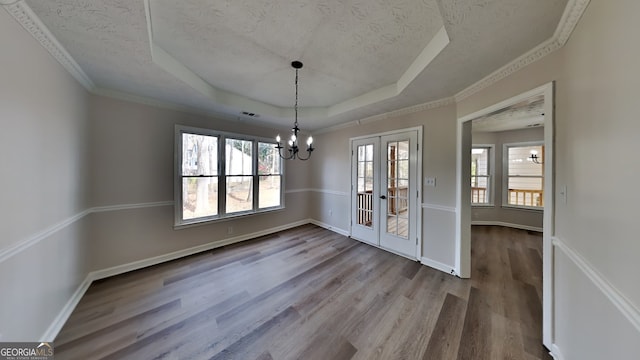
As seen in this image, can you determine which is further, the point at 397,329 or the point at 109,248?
the point at 109,248

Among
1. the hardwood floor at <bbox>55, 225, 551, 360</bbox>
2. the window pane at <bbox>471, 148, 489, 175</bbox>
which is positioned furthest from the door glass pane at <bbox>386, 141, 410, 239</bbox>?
the window pane at <bbox>471, 148, 489, 175</bbox>

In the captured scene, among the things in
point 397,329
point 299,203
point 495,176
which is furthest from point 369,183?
point 495,176

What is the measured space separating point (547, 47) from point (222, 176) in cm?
444

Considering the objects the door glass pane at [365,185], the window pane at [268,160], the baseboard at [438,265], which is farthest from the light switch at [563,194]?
the window pane at [268,160]

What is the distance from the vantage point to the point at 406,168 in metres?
3.53

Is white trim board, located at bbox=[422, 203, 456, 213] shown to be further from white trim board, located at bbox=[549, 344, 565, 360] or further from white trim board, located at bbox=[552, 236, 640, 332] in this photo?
white trim board, located at bbox=[549, 344, 565, 360]

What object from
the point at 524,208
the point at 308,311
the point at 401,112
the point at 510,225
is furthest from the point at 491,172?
the point at 308,311

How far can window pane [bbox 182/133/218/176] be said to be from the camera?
136 inches

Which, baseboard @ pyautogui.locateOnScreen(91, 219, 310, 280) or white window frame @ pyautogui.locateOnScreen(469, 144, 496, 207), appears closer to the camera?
baseboard @ pyautogui.locateOnScreen(91, 219, 310, 280)

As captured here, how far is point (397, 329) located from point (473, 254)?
2.62 metres

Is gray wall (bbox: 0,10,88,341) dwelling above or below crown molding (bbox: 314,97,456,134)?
below

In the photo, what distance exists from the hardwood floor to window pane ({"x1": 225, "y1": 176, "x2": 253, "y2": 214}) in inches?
39.8

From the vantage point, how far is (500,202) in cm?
545

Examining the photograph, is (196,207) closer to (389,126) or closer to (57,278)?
(57,278)
